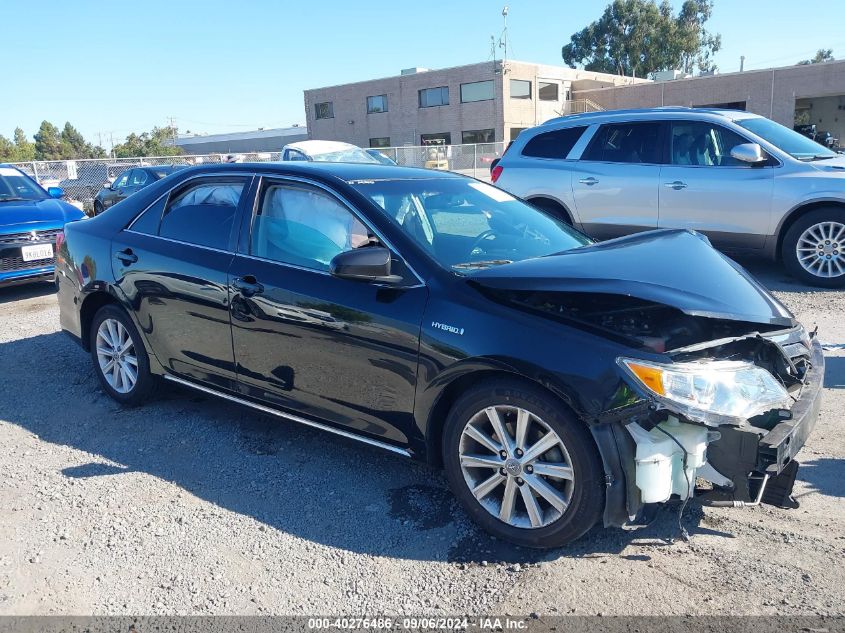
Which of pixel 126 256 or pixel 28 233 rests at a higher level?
pixel 126 256

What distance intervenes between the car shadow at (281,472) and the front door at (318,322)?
35 cm

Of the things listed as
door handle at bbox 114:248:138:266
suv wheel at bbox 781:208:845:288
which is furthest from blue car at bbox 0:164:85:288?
suv wheel at bbox 781:208:845:288

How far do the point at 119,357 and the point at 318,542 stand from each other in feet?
8.35

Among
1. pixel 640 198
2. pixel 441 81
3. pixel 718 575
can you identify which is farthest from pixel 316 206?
pixel 441 81

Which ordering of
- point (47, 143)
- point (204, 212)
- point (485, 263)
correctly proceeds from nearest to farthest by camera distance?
1. point (485, 263)
2. point (204, 212)
3. point (47, 143)

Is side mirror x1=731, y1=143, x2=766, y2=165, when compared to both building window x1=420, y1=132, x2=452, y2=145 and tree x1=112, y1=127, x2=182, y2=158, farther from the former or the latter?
tree x1=112, y1=127, x2=182, y2=158

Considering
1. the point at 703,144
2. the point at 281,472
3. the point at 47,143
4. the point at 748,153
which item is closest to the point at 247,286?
the point at 281,472

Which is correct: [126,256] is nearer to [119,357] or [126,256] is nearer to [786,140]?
[119,357]

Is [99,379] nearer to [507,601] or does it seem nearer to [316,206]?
[316,206]

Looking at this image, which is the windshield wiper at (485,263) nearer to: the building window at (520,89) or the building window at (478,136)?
the building window at (478,136)

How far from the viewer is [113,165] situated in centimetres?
2725

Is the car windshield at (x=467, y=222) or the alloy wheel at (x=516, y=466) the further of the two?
the car windshield at (x=467, y=222)

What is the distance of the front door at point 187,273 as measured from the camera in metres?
4.37

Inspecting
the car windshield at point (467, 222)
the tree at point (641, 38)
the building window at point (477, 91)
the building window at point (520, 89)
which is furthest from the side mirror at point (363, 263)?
the tree at point (641, 38)
